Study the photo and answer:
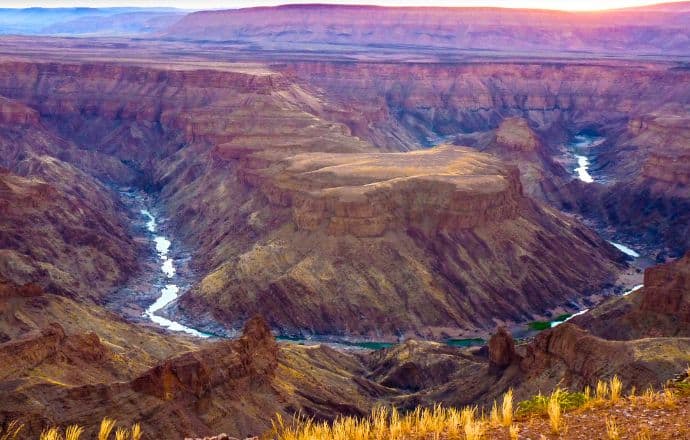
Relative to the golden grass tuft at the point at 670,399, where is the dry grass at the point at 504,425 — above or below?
below

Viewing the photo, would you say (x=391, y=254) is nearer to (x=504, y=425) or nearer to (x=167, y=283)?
(x=167, y=283)

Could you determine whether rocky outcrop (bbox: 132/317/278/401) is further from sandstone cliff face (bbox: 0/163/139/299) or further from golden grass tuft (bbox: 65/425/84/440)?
sandstone cliff face (bbox: 0/163/139/299)

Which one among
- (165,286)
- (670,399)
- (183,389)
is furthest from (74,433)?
(165,286)

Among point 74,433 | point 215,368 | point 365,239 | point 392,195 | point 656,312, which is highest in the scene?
point 74,433

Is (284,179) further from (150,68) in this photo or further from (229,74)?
(150,68)

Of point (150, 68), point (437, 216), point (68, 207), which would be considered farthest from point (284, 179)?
point (150, 68)

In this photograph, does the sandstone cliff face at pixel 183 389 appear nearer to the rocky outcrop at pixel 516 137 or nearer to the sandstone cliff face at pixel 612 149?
the sandstone cliff face at pixel 612 149

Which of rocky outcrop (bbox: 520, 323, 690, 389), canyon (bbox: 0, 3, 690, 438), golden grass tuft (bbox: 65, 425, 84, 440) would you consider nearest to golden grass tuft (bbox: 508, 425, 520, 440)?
golden grass tuft (bbox: 65, 425, 84, 440)

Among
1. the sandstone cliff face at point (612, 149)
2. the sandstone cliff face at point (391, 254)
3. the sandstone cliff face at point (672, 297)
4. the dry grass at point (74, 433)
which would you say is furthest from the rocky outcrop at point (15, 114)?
the dry grass at point (74, 433)

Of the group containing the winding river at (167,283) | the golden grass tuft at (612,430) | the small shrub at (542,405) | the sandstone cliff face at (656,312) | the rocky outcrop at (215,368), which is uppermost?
the golden grass tuft at (612,430)
